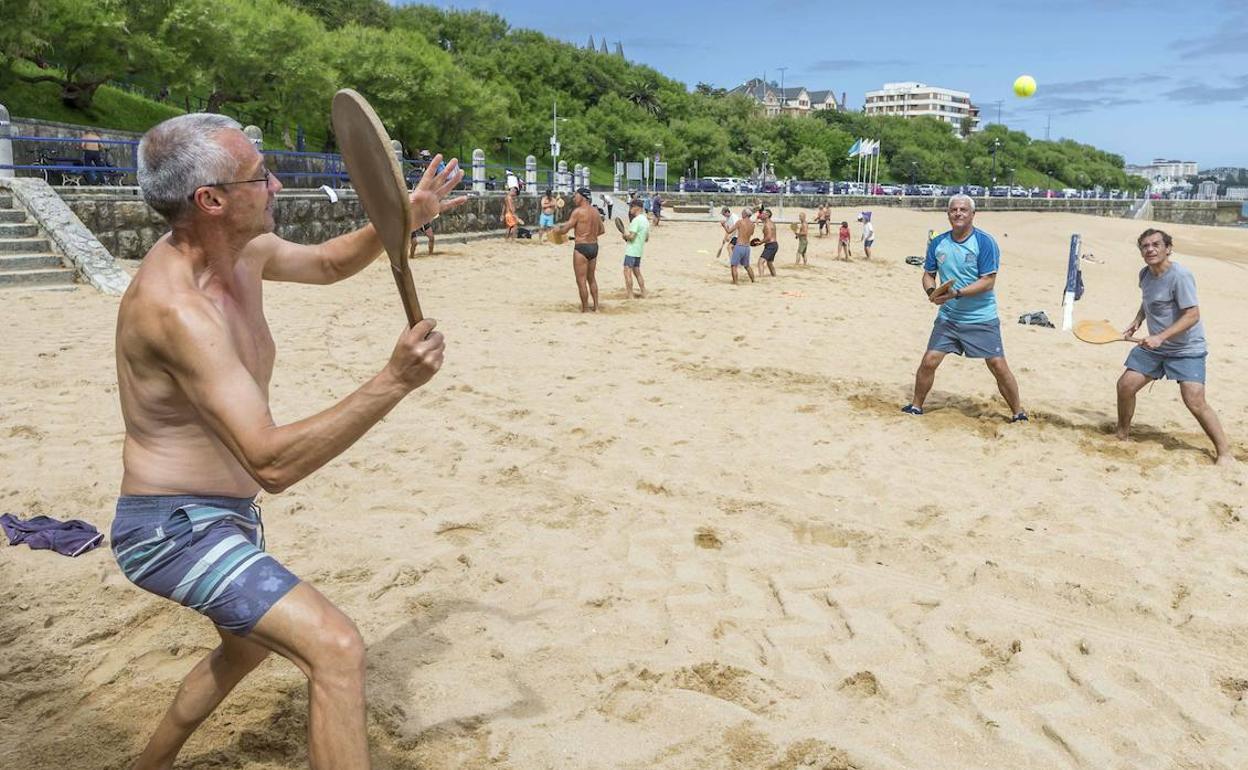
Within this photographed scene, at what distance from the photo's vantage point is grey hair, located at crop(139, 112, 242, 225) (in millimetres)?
1996

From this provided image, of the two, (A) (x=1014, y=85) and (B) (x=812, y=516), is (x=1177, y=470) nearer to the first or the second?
(B) (x=812, y=516)

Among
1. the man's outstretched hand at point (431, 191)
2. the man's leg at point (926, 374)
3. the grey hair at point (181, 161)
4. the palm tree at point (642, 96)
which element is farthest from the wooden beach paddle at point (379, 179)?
the palm tree at point (642, 96)

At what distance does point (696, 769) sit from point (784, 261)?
19.9 meters

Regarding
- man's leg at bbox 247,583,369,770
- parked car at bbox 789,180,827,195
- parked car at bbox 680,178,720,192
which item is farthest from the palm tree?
man's leg at bbox 247,583,369,770

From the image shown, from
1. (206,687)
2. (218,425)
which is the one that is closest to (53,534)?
(206,687)

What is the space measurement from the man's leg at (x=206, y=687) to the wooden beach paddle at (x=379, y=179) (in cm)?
110

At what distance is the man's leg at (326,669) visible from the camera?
1.94 metres

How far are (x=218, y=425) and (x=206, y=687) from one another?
908 millimetres

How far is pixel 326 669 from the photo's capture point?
77.3 inches

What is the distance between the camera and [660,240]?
86.0ft

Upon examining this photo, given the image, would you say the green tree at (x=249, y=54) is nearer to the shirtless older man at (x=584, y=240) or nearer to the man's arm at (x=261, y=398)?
the shirtless older man at (x=584, y=240)

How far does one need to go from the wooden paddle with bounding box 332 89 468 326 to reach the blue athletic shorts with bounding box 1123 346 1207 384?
5913mm

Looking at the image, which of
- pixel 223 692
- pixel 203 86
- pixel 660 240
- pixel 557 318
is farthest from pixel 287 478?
pixel 203 86

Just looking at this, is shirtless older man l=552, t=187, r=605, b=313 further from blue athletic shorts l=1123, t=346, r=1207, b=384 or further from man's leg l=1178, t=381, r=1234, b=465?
man's leg l=1178, t=381, r=1234, b=465
